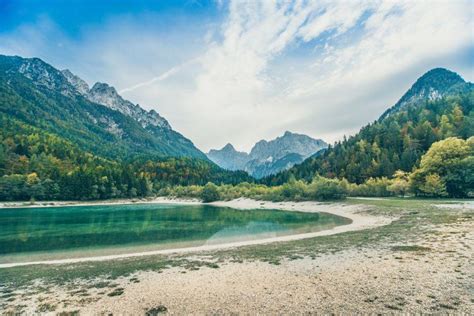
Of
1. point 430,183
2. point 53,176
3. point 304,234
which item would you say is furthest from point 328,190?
point 53,176

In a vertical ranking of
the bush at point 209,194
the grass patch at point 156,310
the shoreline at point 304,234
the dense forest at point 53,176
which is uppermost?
the dense forest at point 53,176

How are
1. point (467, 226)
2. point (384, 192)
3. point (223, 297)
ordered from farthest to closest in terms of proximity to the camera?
point (384, 192), point (467, 226), point (223, 297)

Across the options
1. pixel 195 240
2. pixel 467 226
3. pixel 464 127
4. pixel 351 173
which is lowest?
pixel 195 240

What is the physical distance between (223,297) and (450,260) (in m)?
12.9

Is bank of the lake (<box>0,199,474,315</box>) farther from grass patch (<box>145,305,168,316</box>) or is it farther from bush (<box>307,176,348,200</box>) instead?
bush (<box>307,176,348,200</box>)

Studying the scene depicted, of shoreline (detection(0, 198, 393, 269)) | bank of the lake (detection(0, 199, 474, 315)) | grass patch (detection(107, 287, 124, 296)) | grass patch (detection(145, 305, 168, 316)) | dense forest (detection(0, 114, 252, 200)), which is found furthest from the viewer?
dense forest (detection(0, 114, 252, 200))

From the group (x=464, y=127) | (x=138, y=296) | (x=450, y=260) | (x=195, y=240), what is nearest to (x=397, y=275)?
(x=450, y=260)

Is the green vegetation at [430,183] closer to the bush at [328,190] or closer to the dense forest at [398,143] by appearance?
the bush at [328,190]

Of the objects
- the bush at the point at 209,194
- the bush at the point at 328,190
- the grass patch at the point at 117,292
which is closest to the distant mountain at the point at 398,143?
the bush at the point at 328,190

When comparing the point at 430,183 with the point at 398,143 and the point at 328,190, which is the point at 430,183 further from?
the point at 398,143

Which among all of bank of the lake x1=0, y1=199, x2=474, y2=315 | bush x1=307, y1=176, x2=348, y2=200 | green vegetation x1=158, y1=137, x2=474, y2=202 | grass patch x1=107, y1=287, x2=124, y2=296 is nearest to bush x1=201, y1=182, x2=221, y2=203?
green vegetation x1=158, y1=137, x2=474, y2=202

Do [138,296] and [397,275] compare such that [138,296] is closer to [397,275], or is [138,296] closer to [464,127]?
[397,275]

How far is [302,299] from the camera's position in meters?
11.0

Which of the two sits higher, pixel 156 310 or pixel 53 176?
pixel 53 176
